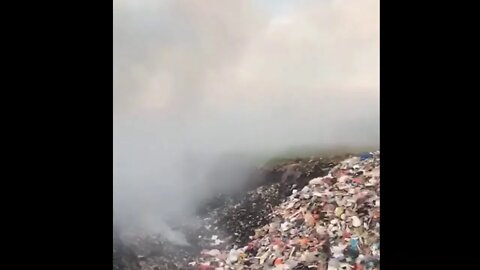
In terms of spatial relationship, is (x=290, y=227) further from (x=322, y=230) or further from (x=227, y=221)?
(x=227, y=221)

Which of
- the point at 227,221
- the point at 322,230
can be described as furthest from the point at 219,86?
the point at 322,230

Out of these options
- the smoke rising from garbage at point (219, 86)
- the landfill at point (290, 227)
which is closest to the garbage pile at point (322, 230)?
the landfill at point (290, 227)
